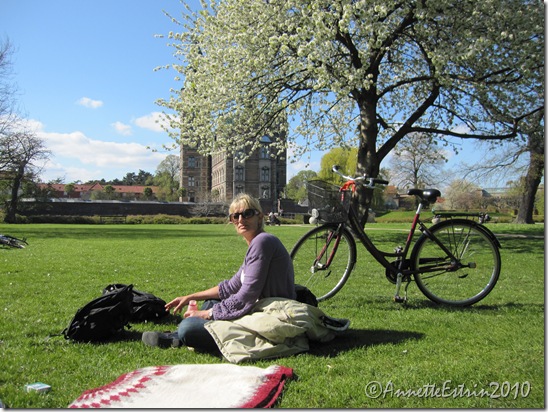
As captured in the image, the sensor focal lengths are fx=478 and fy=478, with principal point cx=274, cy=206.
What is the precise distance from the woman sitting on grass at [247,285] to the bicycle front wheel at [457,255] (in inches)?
79.7

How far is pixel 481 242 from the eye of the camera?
5402mm

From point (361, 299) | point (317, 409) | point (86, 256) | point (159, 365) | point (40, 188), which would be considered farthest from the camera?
point (40, 188)

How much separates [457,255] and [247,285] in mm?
2803

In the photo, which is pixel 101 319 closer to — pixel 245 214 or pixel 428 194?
pixel 245 214

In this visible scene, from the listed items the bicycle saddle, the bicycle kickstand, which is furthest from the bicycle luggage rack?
the bicycle kickstand

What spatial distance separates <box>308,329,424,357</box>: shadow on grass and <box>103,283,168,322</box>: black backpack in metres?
1.81

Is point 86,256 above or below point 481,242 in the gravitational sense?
below

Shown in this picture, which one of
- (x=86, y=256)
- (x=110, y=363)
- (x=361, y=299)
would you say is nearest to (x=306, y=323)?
(x=110, y=363)

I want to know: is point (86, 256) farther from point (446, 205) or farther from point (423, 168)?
point (446, 205)

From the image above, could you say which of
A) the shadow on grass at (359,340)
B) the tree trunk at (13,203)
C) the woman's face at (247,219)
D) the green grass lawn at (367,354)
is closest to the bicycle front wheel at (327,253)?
the green grass lawn at (367,354)

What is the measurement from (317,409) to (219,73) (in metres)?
15.0

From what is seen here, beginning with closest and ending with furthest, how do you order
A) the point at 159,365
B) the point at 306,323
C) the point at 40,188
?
the point at 159,365 → the point at 306,323 → the point at 40,188

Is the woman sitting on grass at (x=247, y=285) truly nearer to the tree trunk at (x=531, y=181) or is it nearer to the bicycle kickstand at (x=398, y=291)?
the bicycle kickstand at (x=398, y=291)

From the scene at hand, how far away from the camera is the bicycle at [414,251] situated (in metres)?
5.36
